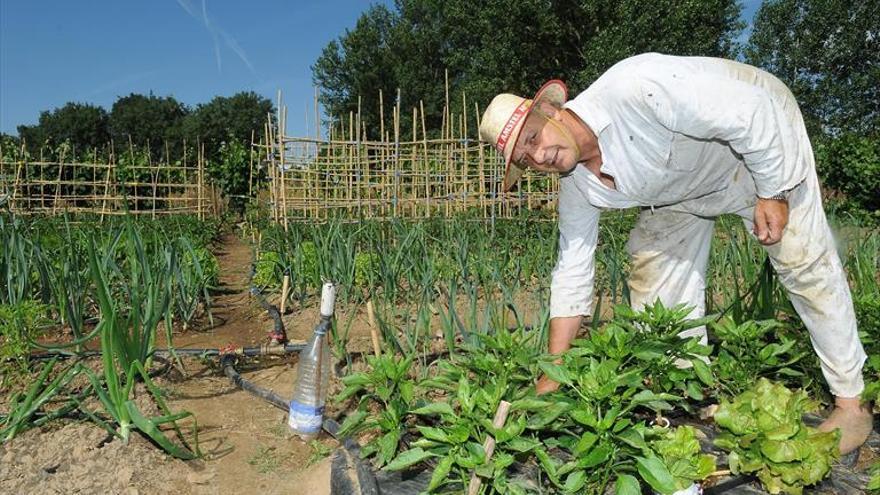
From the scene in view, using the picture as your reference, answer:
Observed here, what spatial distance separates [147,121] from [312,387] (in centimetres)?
5131

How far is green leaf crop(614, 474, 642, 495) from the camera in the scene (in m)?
1.39

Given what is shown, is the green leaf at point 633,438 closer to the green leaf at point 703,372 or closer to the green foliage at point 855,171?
the green leaf at point 703,372

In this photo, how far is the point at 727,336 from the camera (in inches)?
83.0

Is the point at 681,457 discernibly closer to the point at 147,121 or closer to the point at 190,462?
the point at 190,462

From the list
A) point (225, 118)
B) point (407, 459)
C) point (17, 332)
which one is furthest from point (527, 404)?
point (225, 118)

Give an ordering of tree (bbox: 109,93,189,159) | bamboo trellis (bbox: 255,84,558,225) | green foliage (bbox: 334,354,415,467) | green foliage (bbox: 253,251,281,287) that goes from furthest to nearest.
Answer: tree (bbox: 109,93,189,159) → bamboo trellis (bbox: 255,84,558,225) → green foliage (bbox: 253,251,281,287) → green foliage (bbox: 334,354,415,467)

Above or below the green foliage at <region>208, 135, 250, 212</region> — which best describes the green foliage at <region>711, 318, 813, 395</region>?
below

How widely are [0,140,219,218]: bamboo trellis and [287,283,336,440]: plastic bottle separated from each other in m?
10.7

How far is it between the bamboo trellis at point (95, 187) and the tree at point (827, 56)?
19361mm

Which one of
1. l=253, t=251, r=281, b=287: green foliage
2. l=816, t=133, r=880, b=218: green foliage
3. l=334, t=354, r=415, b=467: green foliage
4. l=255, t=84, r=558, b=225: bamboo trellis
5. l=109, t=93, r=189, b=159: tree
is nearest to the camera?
l=334, t=354, r=415, b=467: green foliage

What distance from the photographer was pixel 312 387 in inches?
77.2

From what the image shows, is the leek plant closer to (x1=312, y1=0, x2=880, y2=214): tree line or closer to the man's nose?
the man's nose

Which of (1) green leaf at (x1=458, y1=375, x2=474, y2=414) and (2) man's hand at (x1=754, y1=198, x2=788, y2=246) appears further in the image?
(2) man's hand at (x1=754, y1=198, x2=788, y2=246)

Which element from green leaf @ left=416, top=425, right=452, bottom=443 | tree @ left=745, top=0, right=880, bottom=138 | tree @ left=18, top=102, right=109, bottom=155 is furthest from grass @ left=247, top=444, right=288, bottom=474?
tree @ left=18, top=102, right=109, bottom=155
